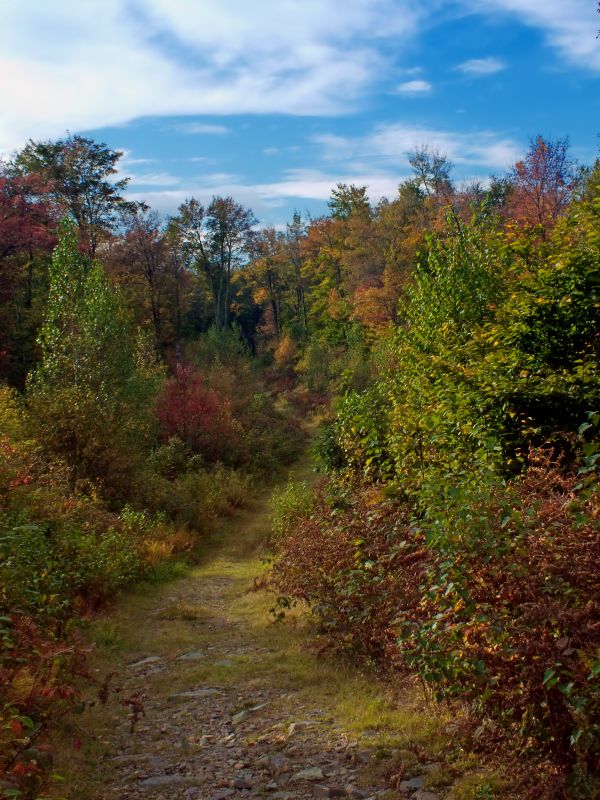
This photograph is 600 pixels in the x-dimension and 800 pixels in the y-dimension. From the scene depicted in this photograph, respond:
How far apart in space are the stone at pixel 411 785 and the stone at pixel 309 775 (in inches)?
24.2

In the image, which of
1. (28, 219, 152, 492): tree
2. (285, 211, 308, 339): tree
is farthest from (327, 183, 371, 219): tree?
(28, 219, 152, 492): tree

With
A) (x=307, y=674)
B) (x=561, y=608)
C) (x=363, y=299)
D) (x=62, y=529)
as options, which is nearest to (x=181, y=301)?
(x=363, y=299)

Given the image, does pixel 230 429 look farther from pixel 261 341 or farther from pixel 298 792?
pixel 261 341

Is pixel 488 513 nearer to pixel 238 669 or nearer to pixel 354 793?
pixel 354 793

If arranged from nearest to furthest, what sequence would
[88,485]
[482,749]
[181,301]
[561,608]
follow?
[561,608] → [482,749] → [88,485] → [181,301]

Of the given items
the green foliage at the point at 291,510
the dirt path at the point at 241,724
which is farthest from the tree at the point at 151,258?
the dirt path at the point at 241,724

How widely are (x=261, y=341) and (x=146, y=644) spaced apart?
144 ft

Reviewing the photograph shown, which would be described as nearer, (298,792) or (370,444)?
(298,792)

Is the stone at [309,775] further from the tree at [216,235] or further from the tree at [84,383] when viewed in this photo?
the tree at [216,235]

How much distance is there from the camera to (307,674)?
660cm

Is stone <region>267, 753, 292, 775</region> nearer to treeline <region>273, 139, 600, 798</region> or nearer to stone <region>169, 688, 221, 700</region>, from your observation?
treeline <region>273, 139, 600, 798</region>

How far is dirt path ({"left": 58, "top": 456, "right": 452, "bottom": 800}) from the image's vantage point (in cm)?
448

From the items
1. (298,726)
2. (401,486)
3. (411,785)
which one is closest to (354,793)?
(411,785)

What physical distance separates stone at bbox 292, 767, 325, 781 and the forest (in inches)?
37.6
